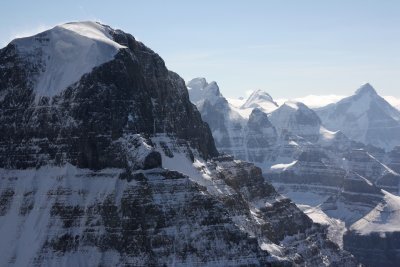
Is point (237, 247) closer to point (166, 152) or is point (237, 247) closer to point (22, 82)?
point (166, 152)

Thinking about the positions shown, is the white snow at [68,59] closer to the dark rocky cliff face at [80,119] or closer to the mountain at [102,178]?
the mountain at [102,178]

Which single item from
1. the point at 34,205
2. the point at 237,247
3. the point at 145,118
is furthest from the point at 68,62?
the point at 237,247

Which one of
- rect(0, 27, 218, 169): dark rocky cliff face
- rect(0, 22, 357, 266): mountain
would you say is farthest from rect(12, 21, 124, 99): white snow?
rect(0, 27, 218, 169): dark rocky cliff face

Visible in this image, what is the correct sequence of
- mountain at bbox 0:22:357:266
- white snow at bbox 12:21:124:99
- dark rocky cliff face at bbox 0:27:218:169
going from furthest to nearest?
white snow at bbox 12:21:124:99 → dark rocky cliff face at bbox 0:27:218:169 → mountain at bbox 0:22:357:266

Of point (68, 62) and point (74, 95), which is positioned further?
point (68, 62)

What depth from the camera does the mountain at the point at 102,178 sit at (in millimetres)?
160000

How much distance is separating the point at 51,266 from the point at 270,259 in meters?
53.9

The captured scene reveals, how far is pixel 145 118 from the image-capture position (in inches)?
7362

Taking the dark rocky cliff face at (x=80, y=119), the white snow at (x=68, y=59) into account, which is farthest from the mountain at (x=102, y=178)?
the white snow at (x=68, y=59)

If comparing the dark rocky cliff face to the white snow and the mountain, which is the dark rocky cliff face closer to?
the mountain

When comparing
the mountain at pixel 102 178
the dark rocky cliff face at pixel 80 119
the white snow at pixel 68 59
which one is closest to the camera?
the mountain at pixel 102 178

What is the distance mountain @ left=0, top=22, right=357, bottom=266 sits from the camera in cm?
16000

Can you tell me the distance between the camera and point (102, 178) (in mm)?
172500

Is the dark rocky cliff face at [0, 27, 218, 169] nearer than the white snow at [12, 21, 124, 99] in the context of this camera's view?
Yes
